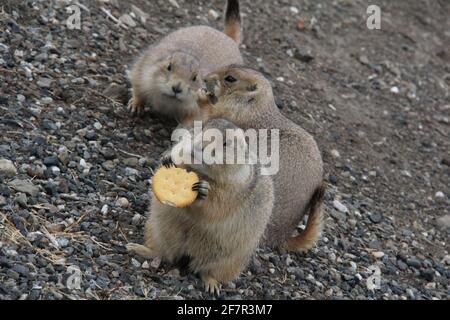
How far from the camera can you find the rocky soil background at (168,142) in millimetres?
5074

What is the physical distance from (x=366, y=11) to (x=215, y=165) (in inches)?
263

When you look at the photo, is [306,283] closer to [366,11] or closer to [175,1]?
[175,1]

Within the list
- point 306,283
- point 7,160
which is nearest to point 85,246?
point 7,160

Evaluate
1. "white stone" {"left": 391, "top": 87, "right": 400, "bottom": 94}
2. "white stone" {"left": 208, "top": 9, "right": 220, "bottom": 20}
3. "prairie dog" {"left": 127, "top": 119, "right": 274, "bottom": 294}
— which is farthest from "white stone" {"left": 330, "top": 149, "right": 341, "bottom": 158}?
"prairie dog" {"left": 127, "top": 119, "right": 274, "bottom": 294}

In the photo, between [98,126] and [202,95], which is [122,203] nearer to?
[98,126]

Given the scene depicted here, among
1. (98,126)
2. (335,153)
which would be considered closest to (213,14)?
(335,153)

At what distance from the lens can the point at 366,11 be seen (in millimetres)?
10836

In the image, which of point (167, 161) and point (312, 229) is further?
point (312, 229)

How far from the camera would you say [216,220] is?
4965 millimetres

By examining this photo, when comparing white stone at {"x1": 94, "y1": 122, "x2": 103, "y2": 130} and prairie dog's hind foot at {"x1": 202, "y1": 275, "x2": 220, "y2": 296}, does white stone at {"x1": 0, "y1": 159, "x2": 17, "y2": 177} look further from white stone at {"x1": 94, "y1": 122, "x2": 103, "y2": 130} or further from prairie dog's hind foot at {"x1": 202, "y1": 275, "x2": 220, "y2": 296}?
prairie dog's hind foot at {"x1": 202, "y1": 275, "x2": 220, "y2": 296}

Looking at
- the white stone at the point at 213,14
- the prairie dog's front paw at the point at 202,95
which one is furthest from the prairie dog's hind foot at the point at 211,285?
the white stone at the point at 213,14

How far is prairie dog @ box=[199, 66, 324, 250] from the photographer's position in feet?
19.2

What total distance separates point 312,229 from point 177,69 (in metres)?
1.87

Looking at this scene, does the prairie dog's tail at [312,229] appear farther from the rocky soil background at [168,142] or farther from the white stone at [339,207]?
the white stone at [339,207]
